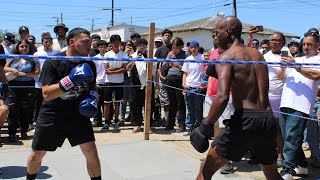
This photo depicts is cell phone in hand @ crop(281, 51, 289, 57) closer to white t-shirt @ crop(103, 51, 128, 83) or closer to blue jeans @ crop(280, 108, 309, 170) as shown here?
blue jeans @ crop(280, 108, 309, 170)

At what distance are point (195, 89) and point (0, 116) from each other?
3.78 m

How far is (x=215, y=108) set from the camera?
326cm

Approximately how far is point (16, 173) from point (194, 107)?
3.45 meters

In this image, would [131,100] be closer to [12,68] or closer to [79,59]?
[12,68]

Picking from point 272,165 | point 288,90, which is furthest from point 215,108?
point 288,90

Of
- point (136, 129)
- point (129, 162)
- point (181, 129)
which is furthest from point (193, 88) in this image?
point (129, 162)

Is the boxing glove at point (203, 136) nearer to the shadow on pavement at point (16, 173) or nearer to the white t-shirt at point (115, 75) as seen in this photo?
the shadow on pavement at point (16, 173)

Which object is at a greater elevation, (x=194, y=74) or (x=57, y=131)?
(x=194, y=74)

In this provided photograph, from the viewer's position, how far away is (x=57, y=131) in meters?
3.77

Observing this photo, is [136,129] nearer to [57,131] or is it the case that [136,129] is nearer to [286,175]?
[286,175]

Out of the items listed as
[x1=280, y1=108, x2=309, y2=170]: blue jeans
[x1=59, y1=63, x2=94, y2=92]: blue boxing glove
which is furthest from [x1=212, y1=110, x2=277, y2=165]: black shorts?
[x1=280, y1=108, x2=309, y2=170]: blue jeans

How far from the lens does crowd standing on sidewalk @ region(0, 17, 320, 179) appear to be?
471 centimetres

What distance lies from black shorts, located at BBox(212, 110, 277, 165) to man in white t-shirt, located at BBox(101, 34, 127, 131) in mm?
4681

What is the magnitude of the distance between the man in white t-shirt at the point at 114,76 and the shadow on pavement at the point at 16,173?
294 cm
